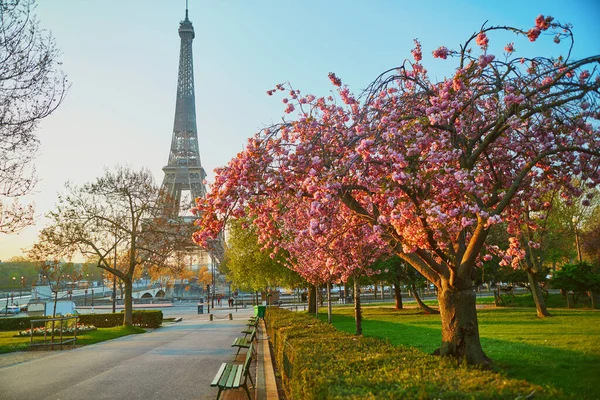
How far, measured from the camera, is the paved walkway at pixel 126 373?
980 centimetres

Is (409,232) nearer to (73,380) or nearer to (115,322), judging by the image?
(73,380)

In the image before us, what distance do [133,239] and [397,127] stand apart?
25.5 metres

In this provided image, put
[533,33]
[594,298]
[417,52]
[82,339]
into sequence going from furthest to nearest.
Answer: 1. [594,298]
2. [82,339]
3. [417,52]
4. [533,33]

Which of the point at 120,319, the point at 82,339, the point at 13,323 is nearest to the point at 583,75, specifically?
the point at 82,339

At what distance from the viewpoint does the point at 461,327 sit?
9.65 meters

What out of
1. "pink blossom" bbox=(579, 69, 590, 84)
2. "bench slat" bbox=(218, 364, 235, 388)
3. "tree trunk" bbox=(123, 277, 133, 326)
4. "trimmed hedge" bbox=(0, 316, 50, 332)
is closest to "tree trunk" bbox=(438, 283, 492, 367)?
"bench slat" bbox=(218, 364, 235, 388)

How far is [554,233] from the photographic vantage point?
3725 cm

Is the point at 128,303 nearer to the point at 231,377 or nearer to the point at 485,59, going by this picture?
the point at 231,377

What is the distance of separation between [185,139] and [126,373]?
79.8m

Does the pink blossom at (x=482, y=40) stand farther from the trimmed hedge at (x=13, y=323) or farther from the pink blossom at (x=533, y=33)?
the trimmed hedge at (x=13, y=323)

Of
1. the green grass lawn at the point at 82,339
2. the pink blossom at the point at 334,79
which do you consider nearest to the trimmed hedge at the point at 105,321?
the green grass lawn at the point at 82,339

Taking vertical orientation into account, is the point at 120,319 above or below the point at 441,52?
below

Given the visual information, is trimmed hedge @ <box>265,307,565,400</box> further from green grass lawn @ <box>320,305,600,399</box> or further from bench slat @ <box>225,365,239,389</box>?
bench slat @ <box>225,365,239,389</box>

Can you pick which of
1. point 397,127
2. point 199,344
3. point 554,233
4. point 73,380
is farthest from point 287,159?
point 554,233
